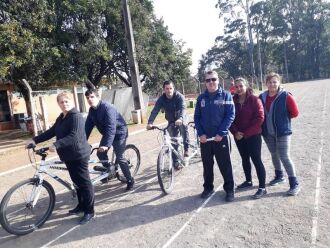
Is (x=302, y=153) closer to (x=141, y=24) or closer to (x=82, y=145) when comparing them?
(x=82, y=145)

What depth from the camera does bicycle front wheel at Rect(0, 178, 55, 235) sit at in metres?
4.72

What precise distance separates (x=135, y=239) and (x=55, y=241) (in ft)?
3.38

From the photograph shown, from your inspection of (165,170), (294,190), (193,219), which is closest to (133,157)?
(165,170)

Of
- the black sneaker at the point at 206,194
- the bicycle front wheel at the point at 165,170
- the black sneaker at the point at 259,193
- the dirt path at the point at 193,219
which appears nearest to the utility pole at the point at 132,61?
the dirt path at the point at 193,219

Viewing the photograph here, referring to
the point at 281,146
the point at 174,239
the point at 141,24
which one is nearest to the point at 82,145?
the point at 174,239

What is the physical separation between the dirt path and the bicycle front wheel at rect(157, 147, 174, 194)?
0.14 meters

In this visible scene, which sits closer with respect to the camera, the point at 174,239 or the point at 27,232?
the point at 174,239

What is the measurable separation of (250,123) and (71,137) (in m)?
2.58

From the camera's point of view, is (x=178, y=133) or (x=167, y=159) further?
(x=178, y=133)

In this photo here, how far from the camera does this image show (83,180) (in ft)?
16.6

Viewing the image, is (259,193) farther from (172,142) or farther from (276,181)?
(172,142)

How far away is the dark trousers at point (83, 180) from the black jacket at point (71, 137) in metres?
0.12

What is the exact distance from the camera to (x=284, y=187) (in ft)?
18.5

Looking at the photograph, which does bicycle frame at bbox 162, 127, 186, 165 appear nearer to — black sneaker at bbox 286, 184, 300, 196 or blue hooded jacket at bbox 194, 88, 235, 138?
blue hooded jacket at bbox 194, 88, 235, 138
